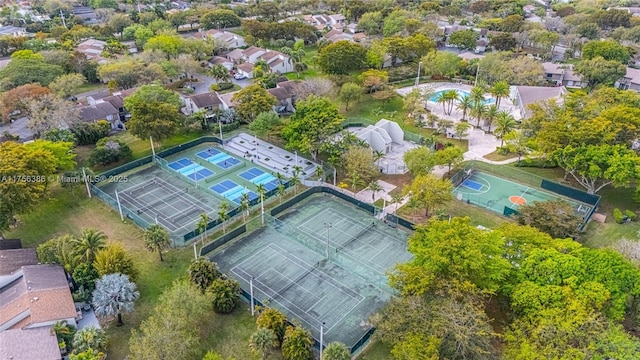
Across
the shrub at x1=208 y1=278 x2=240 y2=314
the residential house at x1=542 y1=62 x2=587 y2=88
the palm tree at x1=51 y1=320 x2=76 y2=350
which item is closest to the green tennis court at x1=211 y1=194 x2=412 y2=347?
the shrub at x1=208 y1=278 x2=240 y2=314

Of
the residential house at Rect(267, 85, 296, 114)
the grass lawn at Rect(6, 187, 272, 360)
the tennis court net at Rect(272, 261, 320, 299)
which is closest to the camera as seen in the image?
the grass lawn at Rect(6, 187, 272, 360)

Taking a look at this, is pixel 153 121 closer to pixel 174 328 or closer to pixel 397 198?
pixel 397 198

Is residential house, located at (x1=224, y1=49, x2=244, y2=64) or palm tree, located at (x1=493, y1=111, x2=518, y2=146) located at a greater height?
residential house, located at (x1=224, y1=49, x2=244, y2=64)

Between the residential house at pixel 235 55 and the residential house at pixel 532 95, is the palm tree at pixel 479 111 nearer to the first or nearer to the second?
the residential house at pixel 532 95

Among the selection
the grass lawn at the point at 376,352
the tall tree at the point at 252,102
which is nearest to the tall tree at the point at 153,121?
the tall tree at the point at 252,102

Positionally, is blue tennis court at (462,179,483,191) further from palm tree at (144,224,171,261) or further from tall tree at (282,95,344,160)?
palm tree at (144,224,171,261)

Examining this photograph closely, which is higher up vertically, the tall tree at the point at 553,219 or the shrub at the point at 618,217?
the tall tree at the point at 553,219

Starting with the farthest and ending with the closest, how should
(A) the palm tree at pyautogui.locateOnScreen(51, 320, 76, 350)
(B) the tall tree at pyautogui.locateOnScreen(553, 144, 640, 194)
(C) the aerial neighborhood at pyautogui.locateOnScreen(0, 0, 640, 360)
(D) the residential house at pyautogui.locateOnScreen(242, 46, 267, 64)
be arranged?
(D) the residential house at pyautogui.locateOnScreen(242, 46, 267, 64) < (B) the tall tree at pyautogui.locateOnScreen(553, 144, 640, 194) < (A) the palm tree at pyautogui.locateOnScreen(51, 320, 76, 350) < (C) the aerial neighborhood at pyautogui.locateOnScreen(0, 0, 640, 360)

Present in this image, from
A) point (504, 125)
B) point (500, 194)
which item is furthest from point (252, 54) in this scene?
point (500, 194)
